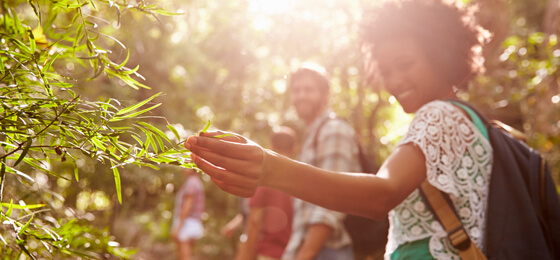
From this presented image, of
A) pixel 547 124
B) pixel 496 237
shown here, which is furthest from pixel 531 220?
pixel 547 124

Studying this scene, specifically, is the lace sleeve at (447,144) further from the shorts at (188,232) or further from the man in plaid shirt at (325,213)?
the shorts at (188,232)

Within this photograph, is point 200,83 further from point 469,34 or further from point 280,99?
point 469,34

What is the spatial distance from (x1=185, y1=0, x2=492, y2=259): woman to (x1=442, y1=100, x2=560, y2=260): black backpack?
6 centimetres

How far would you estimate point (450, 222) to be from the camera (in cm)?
152

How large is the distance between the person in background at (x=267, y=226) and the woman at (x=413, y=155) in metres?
1.88

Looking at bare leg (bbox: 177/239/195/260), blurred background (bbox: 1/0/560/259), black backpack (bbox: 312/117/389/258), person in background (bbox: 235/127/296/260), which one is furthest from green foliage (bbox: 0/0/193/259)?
bare leg (bbox: 177/239/195/260)

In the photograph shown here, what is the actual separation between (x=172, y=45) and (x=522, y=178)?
9.89 metres

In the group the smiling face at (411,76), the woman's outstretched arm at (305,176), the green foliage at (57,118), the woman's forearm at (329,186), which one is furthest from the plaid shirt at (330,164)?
the green foliage at (57,118)

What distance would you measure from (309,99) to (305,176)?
260cm

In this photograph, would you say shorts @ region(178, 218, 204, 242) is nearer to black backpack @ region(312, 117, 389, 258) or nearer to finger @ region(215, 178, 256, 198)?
black backpack @ region(312, 117, 389, 258)

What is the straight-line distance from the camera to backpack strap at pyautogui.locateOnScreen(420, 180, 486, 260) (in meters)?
1.48

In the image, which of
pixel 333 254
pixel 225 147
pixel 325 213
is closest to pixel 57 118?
pixel 225 147

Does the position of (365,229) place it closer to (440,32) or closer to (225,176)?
(440,32)

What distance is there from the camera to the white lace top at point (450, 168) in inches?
59.1
